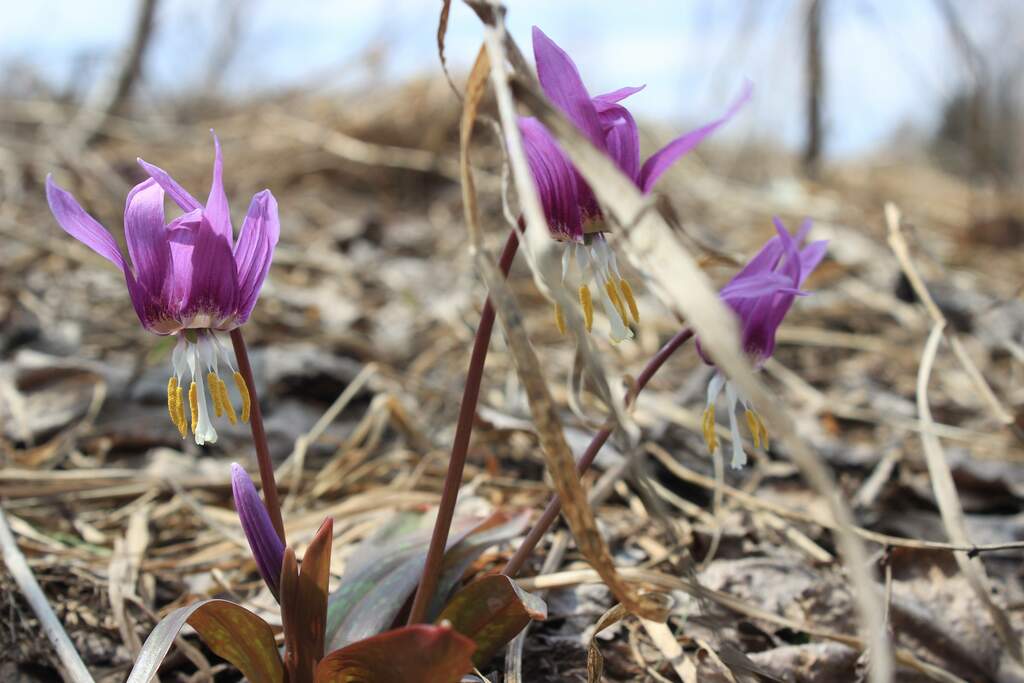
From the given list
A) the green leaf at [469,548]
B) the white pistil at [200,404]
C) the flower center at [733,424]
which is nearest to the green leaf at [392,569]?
the green leaf at [469,548]

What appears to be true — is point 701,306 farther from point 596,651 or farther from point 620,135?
point 596,651

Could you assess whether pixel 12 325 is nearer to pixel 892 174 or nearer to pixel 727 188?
pixel 727 188

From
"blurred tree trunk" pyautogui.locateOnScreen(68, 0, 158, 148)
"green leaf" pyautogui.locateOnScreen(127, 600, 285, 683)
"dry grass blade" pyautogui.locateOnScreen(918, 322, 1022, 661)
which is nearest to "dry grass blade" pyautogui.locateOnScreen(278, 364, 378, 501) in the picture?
"green leaf" pyautogui.locateOnScreen(127, 600, 285, 683)

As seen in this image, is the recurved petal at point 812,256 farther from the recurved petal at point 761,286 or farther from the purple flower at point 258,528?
the purple flower at point 258,528

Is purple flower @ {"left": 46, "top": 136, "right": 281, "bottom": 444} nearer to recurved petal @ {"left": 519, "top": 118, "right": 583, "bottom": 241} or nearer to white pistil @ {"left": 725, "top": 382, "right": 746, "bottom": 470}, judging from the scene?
recurved petal @ {"left": 519, "top": 118, "right": 583, "bottom": 241}

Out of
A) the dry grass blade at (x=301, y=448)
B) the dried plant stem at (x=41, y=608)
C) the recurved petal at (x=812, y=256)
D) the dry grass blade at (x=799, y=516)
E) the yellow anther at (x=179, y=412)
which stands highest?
the recurved petal at (x=812, y=256)
